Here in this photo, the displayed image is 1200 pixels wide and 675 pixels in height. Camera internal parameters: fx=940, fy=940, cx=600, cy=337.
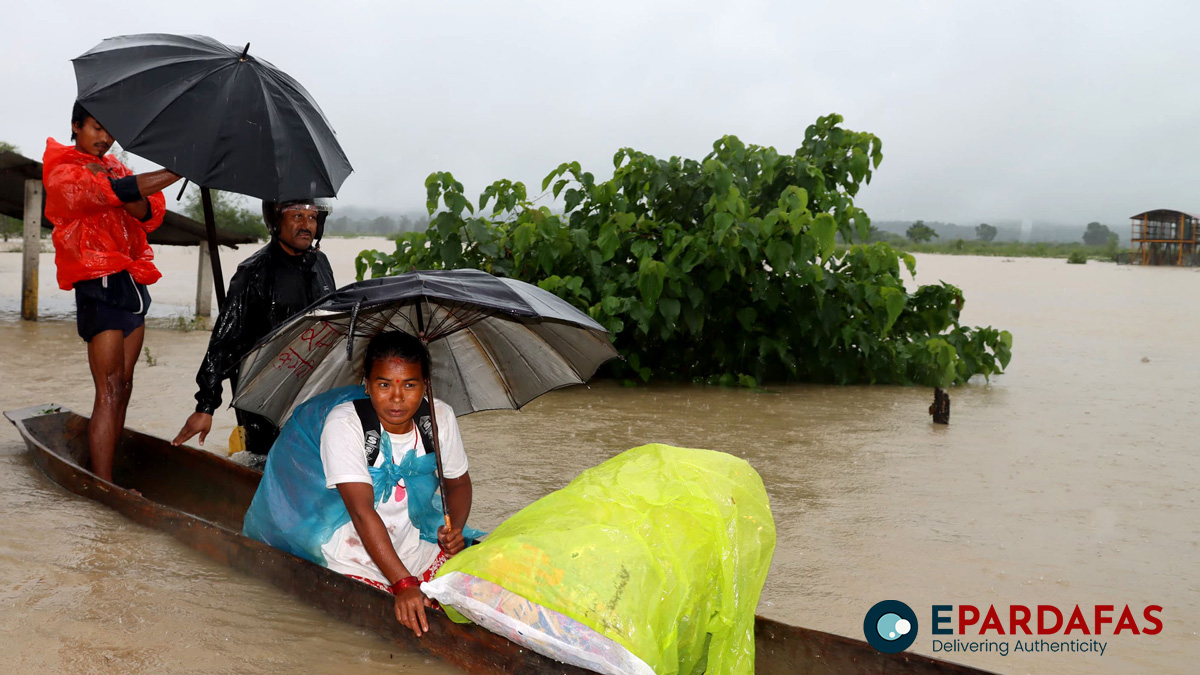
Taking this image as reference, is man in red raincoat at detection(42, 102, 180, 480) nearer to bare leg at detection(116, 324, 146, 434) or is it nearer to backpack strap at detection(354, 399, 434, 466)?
bare leg at detection(116, 324, 146, 434)

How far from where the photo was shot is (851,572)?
409 cm

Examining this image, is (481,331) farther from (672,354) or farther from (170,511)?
(672,354)

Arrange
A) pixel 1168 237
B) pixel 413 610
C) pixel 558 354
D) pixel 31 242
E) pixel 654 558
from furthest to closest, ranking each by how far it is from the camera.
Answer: pixel 1168 237 < pixel 31 242 < pixel 558 354 < pixel 413 610 < pixel 654 558

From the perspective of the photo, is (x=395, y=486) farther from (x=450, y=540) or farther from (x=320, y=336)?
(x=320, y=336)

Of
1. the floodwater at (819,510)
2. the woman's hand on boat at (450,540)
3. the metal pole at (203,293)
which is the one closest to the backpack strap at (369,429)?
the woman's hand on boat at (450,540)

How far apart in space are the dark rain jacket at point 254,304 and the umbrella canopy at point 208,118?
2.50 feet

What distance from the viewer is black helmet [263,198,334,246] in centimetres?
414

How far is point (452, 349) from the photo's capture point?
3.50m

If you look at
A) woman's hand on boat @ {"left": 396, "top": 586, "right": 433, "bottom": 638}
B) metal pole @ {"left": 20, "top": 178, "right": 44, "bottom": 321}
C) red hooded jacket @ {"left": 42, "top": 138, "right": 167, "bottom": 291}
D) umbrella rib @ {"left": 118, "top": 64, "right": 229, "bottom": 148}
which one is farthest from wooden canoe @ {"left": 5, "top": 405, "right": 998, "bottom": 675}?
metal pole @ {"left": 20, "top": 178, "right": 44, "bottom": 321}

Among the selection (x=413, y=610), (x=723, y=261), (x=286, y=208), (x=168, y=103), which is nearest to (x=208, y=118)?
(x=168, y=103)

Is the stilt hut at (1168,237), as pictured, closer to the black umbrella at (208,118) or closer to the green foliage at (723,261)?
the green foliage at (723,261)

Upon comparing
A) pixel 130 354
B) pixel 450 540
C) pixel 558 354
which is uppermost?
pixel 558 354

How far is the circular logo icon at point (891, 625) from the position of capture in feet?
11.1

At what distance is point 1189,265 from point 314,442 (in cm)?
3760
